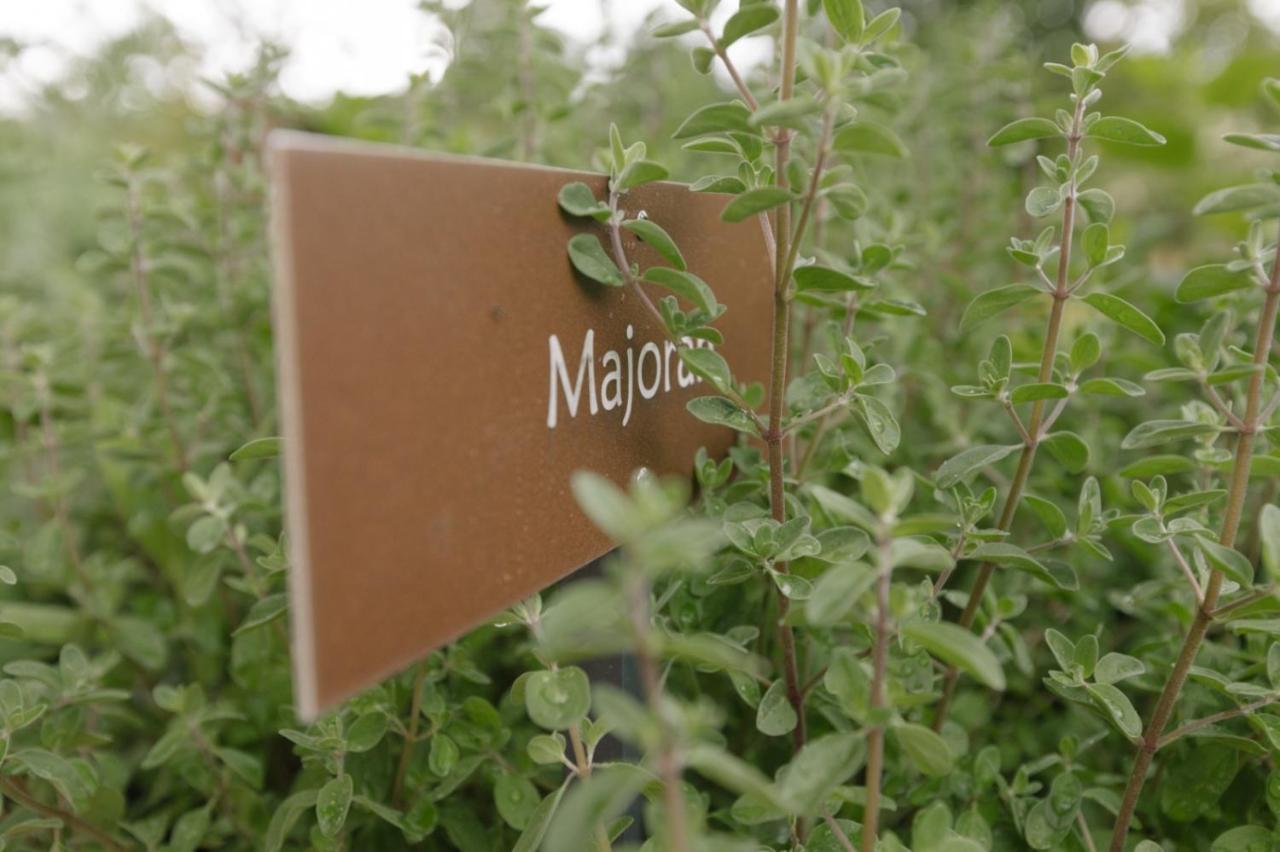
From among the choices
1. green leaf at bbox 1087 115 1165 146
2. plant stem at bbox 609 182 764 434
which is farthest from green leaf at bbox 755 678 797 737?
green leaf at bbox 1087 115 1165 146

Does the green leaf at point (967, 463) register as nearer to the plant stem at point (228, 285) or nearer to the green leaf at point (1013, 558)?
the green leaf at point (1013, 558)

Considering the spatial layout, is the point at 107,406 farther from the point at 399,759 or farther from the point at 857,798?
the point at 857,798

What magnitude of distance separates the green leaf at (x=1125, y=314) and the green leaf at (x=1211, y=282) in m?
0.03

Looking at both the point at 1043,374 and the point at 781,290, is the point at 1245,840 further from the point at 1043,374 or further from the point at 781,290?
the point at 781,290

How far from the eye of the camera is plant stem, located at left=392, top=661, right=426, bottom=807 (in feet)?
2.78

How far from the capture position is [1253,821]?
0.90m

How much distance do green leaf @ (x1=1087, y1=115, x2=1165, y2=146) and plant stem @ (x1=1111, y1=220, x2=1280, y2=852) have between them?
0.45 ft

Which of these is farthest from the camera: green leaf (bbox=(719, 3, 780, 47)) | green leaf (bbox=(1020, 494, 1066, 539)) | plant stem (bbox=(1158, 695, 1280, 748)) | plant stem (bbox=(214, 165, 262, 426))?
plant stem (bbox=(214, 165, 262, 426))

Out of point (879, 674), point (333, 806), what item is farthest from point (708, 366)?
point (333, 806)

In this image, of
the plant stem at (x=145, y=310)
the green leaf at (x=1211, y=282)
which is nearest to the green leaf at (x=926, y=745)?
the green leaf at (x=1211, y=282)

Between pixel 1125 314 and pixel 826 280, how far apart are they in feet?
0.91

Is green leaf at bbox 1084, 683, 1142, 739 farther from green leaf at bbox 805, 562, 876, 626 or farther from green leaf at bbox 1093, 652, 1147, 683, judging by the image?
green leaf at bbox 805, 562, 876, 626

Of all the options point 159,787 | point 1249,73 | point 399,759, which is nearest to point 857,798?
point 399,759

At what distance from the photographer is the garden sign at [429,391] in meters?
0.50
